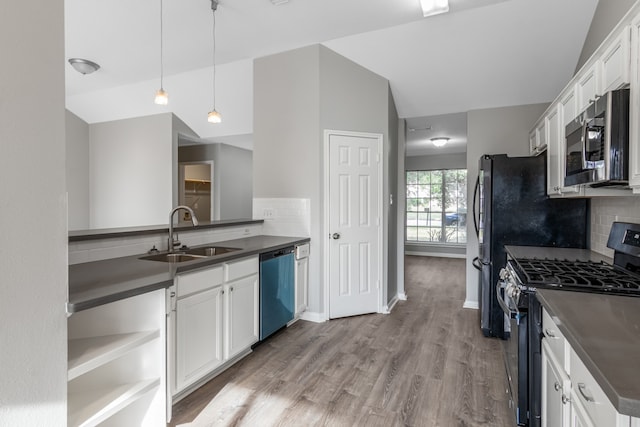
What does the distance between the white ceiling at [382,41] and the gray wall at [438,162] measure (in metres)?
3.69

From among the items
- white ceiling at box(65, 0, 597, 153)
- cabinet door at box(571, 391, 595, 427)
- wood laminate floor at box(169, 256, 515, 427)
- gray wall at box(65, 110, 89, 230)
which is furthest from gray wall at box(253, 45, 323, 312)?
gray wall at box(65, 110, 89, 230)

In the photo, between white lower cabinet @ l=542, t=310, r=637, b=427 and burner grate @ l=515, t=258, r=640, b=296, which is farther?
burner grate @ l=515, t=258, r=640, b=296

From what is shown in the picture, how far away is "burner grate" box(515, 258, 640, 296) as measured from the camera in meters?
1.51

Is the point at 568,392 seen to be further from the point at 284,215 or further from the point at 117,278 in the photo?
the point at 284,215

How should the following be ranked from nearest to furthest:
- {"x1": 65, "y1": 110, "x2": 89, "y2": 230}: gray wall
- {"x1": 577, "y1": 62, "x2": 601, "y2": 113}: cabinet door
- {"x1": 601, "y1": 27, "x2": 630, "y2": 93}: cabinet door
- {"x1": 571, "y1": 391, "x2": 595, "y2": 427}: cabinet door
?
{"x1": 571, "y1": 391, "x2": 595, "y2": 427}: cabinet door
{"x1": 601, "y1": 27, "x2": 630, "y2": 93}: cabinet door
{"x1": 577, "y1": 62, "x2": 601, "y2": 113}: cabinet door
{"x1": 65, "y1": 110, "x2": 89, "y2": 230}: gray wall

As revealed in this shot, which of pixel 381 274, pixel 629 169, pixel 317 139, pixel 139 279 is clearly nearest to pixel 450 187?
pixel 381 274

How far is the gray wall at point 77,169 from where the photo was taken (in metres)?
5.63

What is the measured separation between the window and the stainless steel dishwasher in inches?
229

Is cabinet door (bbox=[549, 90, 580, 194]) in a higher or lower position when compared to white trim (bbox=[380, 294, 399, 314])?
higher

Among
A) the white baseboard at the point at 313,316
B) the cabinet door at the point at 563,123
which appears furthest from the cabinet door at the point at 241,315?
the cabinet door at the point at 563,123

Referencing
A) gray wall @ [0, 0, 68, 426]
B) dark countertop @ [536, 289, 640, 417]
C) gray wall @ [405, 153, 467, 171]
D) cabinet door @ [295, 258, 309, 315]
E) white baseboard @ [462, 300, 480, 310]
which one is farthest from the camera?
gray wall @ [405, 153, 467, 171]

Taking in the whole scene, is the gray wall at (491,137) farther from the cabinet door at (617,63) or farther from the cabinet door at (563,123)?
the cabinet door at (617,63)

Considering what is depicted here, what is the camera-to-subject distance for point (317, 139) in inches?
140

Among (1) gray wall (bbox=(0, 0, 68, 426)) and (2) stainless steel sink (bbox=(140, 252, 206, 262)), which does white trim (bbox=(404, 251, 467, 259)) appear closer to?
(2) stainless steel sink (bbox=(140, 252, 206, 262))
